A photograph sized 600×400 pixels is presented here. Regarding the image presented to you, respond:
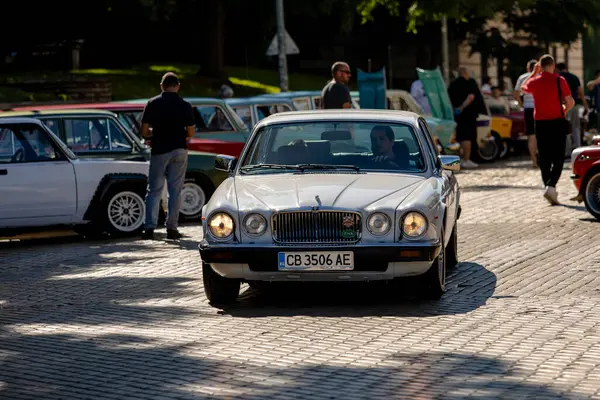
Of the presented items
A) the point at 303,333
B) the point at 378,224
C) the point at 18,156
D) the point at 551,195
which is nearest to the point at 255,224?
the point at 378,224

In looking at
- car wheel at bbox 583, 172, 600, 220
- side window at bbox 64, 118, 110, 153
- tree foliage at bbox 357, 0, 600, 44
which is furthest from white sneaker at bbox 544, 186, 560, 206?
tree foliage at bbox 357, 0, 600, 44

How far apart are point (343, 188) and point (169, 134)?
5641 mm

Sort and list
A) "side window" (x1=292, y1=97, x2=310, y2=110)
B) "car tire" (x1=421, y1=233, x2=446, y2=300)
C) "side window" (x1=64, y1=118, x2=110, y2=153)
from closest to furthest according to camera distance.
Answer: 1. "car tire" (x1=421, y1=233, x2=446, y2=300)
2. "side window" (x1=64, y1=118, x2=110, y2=153)
3. "side window" (x1=292, y1=97, x2=310, y2=110)

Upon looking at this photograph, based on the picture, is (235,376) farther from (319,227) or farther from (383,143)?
(383,143)

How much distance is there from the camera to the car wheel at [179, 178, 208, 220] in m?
18.4

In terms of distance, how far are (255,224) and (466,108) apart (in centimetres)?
1831

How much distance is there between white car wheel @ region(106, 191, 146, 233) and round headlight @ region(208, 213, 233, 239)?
20.4 ft

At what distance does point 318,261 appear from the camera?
33.4ft

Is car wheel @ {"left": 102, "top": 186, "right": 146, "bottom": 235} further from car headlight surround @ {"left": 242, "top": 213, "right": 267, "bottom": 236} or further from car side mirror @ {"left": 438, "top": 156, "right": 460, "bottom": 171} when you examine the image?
car headlight surround @ {"left": 242, "top": 213, "right": 267, "bottom": 236}

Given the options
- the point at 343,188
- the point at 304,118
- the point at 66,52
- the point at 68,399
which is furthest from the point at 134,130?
the point at 66,52

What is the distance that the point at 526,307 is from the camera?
33.7ft

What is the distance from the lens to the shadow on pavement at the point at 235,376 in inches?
291

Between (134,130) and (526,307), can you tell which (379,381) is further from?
(134,130)

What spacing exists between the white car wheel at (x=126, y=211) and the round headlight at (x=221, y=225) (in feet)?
20.4
